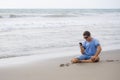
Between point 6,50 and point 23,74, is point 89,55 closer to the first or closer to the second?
point 23,74

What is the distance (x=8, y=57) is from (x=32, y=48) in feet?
5.89

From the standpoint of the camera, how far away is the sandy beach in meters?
6.00

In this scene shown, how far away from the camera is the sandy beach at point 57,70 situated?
5996 mm

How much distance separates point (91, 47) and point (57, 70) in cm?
145

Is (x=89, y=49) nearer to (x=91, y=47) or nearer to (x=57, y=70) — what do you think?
(x=91, y=47)

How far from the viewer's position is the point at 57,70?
674 centimetres

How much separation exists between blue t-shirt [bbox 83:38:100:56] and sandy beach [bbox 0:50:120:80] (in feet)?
1.75

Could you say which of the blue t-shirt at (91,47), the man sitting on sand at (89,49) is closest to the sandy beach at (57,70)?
the man sitting on sand at (89,49)

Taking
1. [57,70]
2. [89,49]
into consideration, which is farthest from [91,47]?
[57,70]

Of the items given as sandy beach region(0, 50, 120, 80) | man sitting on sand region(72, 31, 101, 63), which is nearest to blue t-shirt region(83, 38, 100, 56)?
man sitting on sand region(72, 31, 101, 63)

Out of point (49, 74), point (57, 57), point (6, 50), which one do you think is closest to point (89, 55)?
point (57, 57)

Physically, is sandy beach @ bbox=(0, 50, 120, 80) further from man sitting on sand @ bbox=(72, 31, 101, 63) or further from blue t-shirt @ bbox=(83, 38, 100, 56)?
blue t-shirt @ bbox=(83, 38, 100, 56)

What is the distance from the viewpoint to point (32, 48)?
34.5ft

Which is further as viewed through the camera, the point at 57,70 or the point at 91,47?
the point at 91,47
